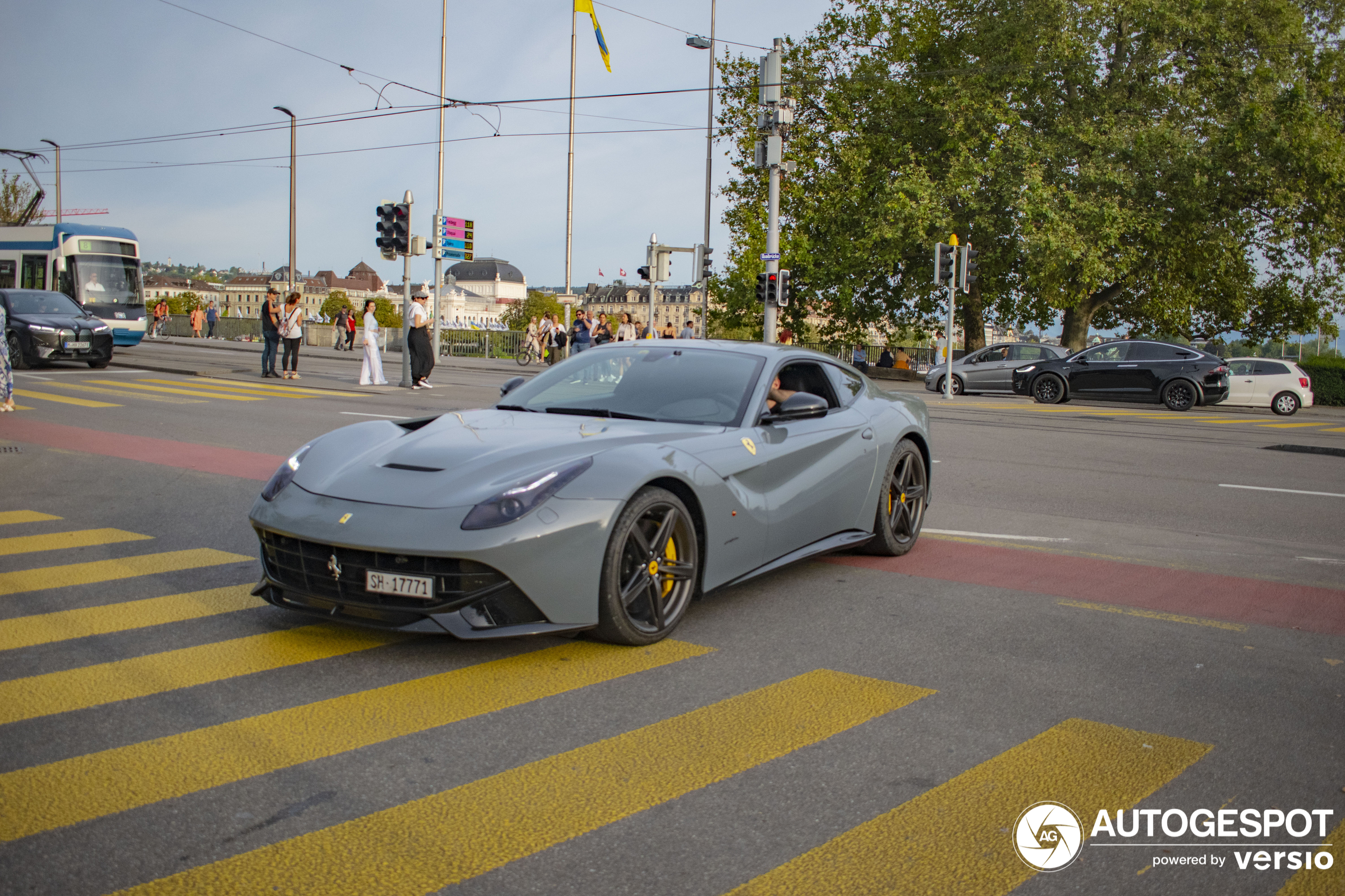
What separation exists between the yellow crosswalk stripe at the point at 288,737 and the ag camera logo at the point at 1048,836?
1633 millimetres

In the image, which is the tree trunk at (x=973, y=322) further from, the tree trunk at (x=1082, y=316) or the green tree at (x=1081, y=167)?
the tree trunk at (x=1082, y=316)

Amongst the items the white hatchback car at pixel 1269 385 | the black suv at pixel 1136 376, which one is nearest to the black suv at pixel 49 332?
the black suv at pixel 1136 376

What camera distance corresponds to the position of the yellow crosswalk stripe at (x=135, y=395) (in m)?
16.1

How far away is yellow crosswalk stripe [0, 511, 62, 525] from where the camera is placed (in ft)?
23.1

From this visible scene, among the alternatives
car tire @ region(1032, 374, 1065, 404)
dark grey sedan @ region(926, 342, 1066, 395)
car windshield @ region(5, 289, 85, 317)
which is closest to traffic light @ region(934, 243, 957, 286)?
car tire @ region(1032, 374, 1065, 404)

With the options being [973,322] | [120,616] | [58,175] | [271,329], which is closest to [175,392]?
[271,329]

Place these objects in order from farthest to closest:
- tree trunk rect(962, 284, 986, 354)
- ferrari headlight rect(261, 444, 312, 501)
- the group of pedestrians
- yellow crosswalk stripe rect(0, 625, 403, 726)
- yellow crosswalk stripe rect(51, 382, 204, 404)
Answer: tree trunk rect(962, 284, 986, 354) < the group of pedestrians < yellow crosswalk stripe rect(51, 382, 204, 404) < ferrari headlight rect(261, 444, 312, 501) < yellow crosswalk stripe rect(0, 625, 403, 726)

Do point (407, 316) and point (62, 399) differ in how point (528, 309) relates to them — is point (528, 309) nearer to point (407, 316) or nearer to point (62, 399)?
point (407, 316)

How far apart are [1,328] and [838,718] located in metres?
12.4

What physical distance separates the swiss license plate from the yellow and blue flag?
2656 cm

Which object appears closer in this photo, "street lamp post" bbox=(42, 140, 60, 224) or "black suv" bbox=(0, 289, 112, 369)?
"black suv" bbox=(0, 289, 112, 369)

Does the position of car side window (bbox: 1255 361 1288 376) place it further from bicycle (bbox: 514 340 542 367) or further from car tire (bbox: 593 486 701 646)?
car tire (bbox: 593 486 701 646)

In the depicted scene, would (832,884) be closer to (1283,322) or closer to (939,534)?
(939,534)

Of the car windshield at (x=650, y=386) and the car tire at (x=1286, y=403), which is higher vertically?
the car windshield at (x=650, y=386)
